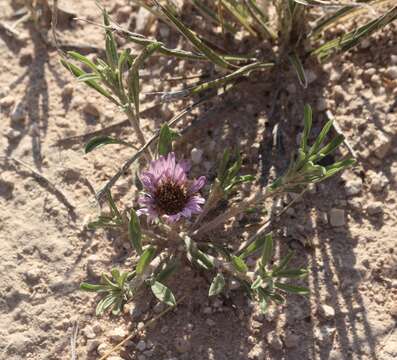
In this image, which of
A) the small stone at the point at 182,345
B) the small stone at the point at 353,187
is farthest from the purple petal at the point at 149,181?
the small stone at the point at 353,187

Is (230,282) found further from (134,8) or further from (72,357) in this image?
(134,8)

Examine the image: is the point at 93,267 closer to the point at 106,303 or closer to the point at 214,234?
the point at 106,303

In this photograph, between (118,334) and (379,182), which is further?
(379,182)

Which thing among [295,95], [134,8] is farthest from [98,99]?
[295,95]

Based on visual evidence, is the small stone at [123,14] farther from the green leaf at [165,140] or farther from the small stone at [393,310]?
the small stone at [393,310]

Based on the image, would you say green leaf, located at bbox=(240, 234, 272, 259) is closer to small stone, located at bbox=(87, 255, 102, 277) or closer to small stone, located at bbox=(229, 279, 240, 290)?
small stone, located at bbox=(229, 279, 240, 290)

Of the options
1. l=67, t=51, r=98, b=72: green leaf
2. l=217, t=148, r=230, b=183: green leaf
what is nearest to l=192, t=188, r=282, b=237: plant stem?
l=217, t=148, r=230, b=183: green leaf

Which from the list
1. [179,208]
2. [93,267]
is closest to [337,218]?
[179,208]
